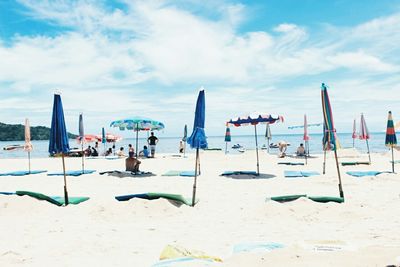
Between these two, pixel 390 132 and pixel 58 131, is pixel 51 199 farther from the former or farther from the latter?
pixel 390 132

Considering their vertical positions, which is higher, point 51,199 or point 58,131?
point 58,131

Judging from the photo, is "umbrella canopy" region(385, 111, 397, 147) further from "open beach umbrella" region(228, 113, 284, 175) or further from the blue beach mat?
the blue beach mat

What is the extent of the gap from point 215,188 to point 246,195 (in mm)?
1672

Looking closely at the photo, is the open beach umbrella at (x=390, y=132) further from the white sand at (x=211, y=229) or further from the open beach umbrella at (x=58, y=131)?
the open beach umbrella at (x=58, y=131)

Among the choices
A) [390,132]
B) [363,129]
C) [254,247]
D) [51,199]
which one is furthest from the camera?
[363,129]

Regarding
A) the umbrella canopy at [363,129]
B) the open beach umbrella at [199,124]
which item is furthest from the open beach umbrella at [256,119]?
the umbrella canopy at [363,129]

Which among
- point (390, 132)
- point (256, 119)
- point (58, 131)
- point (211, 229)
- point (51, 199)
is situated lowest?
point (211, 229)

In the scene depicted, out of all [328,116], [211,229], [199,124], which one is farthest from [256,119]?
[211,229]

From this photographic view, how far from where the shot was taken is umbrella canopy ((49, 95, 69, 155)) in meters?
8.91

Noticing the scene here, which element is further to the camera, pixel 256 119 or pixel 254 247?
pixel 256 119

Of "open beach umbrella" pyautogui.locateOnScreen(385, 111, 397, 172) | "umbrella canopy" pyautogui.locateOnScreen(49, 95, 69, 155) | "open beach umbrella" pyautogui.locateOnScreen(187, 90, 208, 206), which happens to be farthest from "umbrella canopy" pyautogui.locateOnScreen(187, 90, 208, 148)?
"open beach umbrella" pyautogui.locateOnScreen(385, 111, 397, 172)

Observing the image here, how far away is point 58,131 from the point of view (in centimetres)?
895

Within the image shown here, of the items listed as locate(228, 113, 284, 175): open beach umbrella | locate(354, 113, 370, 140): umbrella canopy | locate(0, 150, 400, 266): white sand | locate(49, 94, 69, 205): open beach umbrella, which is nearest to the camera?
locate(0, 150, 400, 266): white sand

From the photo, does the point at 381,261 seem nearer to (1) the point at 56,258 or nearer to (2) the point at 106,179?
(1) the point at 56,258
